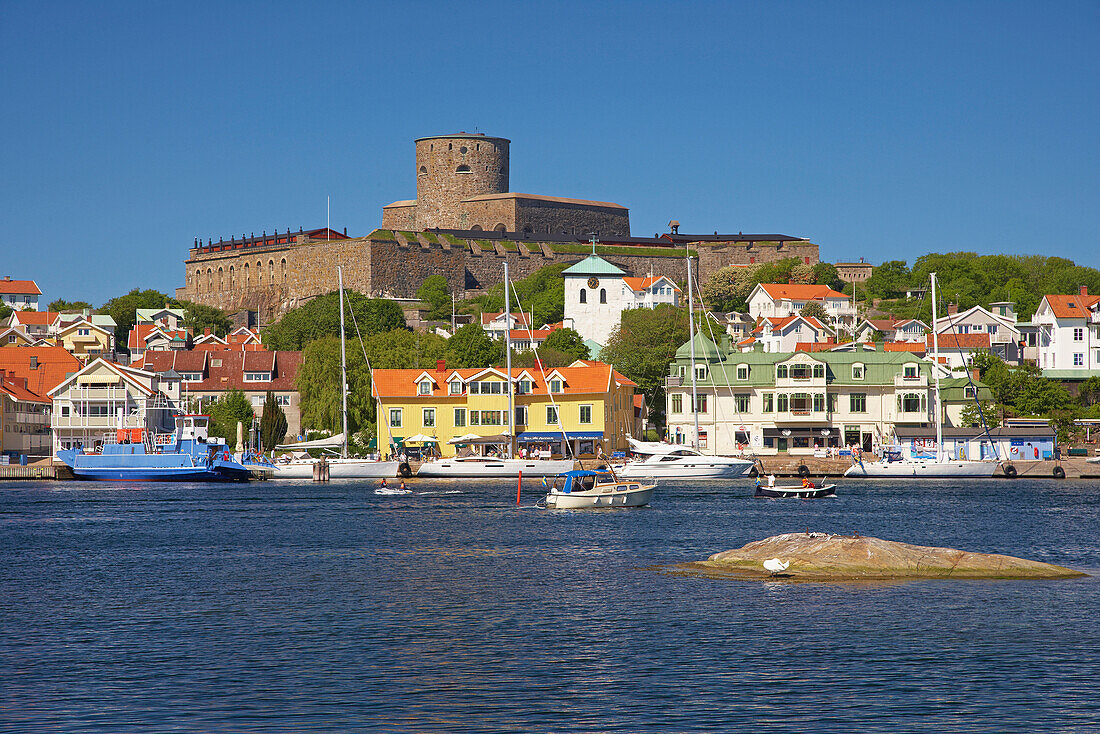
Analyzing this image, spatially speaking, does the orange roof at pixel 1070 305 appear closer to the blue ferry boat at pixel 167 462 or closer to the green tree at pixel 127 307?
the blue ferry boat at pixel 167 462

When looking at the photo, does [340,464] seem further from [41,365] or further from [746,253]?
[746,253]

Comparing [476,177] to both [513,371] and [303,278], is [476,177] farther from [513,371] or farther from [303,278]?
[513,371]

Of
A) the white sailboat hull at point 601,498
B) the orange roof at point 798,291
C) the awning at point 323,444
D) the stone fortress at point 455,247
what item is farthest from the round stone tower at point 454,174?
the white sailboat hull at point 601,498

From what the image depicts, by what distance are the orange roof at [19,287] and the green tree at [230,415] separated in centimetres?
7607

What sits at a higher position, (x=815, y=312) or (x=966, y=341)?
(x=815, y=312)

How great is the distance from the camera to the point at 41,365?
95.2 m

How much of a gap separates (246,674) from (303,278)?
126943 mm

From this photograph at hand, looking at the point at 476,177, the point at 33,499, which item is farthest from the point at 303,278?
the point at 33,499

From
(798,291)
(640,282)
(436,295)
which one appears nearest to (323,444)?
(640,282)

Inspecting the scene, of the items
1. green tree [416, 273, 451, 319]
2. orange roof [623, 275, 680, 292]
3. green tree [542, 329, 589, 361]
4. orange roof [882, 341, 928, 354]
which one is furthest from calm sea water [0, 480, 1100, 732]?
green tree [416, 273, 451, 319]

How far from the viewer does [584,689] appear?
64.5 ft

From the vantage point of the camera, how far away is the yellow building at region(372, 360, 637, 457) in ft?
253

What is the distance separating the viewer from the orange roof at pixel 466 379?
77188mm

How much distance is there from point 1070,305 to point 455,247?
67.2 meters
